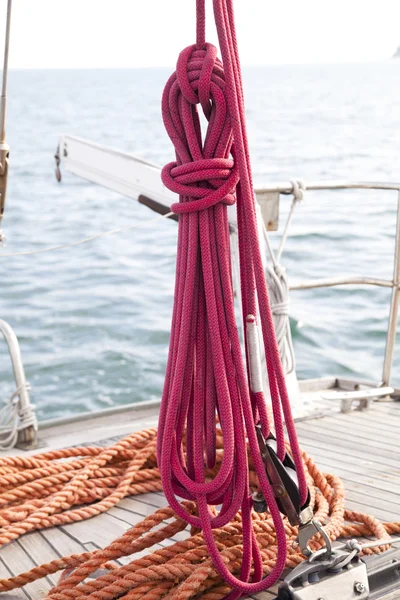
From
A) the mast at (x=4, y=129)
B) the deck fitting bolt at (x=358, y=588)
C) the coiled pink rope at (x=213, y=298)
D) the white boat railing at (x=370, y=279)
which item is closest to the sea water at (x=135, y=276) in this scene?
the white boat railing at (x=370, y=279)

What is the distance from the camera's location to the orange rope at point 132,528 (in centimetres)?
194

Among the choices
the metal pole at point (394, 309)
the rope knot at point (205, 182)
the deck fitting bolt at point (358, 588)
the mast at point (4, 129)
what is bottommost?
the deck fitting bolt at point (358, 588)

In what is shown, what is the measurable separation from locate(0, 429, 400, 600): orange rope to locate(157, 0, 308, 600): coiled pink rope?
14cm

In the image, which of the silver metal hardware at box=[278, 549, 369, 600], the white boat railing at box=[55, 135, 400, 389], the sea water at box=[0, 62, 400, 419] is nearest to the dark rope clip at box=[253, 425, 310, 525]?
the silver metal hardware at box=[278, 549, 369, 600]

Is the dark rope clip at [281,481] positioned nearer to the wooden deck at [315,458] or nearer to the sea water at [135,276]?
the wooden deck at [315,458]

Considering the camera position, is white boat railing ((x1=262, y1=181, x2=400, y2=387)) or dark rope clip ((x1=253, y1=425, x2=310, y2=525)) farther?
white boat railing ((x1=262, y1=181, x2=400, y2=387))

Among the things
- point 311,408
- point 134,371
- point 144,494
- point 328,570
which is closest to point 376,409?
point 311,408

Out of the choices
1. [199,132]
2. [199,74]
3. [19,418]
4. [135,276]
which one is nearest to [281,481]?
[199,132]

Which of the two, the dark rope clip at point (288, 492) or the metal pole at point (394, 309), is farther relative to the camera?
the metal pole at point (394, 309)

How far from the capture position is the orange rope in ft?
6.35

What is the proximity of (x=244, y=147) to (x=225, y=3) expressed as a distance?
0.30m

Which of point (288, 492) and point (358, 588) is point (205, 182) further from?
point (358, 588)

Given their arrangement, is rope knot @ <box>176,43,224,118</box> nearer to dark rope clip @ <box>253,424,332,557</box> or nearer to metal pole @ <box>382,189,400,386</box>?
dark rope clip @ <box>253,424,332,557</box>

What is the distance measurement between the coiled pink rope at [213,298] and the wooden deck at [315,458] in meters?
0.34
